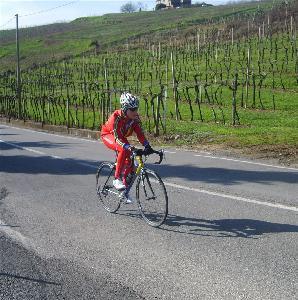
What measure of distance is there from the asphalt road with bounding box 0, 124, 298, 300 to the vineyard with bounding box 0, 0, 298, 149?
679cm

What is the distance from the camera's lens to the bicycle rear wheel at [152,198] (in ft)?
23.4

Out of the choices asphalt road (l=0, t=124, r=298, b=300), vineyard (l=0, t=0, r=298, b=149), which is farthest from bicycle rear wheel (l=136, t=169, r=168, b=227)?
vineyard (l=0, t=0, r=298, b=149)

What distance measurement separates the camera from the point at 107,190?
8.34m

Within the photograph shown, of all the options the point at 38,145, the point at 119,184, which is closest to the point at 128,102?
the point at 119,184

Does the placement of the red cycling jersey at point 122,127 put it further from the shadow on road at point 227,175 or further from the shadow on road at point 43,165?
the shadow on road at point 43,165

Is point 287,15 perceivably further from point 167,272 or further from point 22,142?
point 167,272

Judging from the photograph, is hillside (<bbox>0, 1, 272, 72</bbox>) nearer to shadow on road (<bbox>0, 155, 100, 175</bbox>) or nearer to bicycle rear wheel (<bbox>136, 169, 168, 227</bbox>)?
shadow on road (<bbox>0, 155, 100, 175</bbox>)

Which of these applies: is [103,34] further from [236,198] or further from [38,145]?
[236,198]

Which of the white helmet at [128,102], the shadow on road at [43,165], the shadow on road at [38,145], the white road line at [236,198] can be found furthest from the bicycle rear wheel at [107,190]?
the shadow on road at [38,145]

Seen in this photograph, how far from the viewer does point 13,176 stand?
12273mm

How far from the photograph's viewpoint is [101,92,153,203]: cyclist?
7348 mm

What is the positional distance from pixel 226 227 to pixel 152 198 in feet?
3.80

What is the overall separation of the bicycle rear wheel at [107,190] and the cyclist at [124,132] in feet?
0.89

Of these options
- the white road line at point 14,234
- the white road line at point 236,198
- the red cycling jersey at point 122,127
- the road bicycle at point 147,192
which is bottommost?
the white road line at point 14,234
